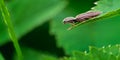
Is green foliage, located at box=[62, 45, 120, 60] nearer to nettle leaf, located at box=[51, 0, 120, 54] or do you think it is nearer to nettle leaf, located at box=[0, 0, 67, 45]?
nettle leaf, located at box=[51, 0, 120, 54]

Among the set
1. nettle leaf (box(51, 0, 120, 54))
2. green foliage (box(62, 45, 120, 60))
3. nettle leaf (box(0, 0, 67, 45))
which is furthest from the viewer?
nettle leaf (box(0, 0, 67, 45))

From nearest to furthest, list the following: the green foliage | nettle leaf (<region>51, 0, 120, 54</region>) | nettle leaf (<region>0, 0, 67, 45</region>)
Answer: the green foliage
nettle leaf (<region>51, 0, 120, 54</region>)
nettle leaf (<region>0, 0, 67, 45</region>)

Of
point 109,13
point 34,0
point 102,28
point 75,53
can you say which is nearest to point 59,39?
point 102,28

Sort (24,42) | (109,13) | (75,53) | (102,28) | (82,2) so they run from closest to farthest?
(109,13) → (75,53) → (102,28) → (82,2) → (24,42)

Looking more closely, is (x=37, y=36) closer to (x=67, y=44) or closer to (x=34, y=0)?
(x=34, y=0)

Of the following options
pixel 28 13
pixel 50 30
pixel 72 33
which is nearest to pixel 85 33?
pixel 72 33

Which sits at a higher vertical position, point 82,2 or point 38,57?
point 82,2

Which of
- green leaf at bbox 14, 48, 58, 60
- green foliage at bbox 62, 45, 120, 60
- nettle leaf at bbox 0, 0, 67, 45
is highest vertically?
nettle leaf at bbox 0, 0, 67, 45

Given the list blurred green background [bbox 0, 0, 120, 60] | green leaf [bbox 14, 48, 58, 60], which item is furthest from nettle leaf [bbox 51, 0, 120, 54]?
green leaf [bbox 14, 48, 58, 60]

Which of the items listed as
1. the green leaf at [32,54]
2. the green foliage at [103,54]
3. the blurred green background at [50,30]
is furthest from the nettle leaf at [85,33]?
the green foliage at [103,54]
